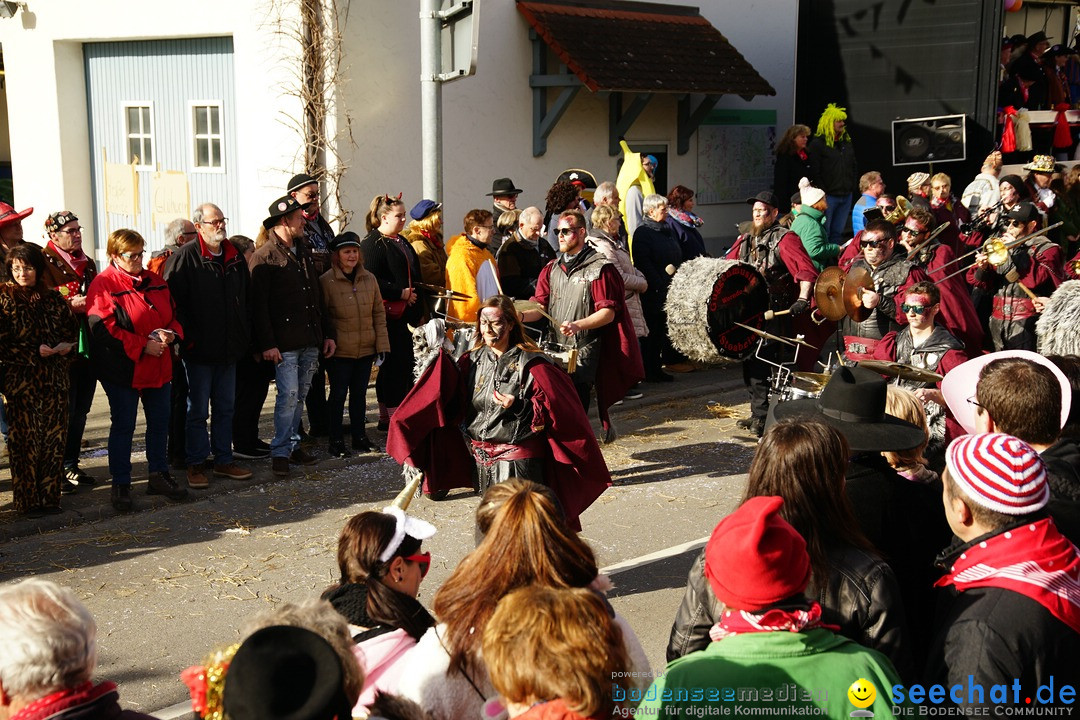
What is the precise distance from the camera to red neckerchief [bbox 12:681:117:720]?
8.58 ft

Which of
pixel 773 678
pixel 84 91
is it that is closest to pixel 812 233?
pixel 773 678

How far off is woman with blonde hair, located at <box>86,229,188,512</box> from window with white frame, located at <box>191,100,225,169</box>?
5.81 meters

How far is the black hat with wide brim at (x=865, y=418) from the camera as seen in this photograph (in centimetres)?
407

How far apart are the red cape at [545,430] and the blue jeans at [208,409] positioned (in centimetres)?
234

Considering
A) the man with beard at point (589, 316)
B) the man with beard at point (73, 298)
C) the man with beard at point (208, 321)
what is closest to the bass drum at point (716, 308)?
the man with beard at point (589, 316)

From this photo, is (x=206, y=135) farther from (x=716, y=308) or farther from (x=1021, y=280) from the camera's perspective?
(x=1021, y=280)

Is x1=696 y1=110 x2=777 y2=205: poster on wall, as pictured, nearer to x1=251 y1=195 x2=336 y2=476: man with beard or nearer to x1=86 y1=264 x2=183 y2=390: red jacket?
x1=251 y1=195 x2=336 y2=476: man with beard

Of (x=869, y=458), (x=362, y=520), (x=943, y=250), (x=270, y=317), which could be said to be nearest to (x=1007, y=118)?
(x=943, y=250)

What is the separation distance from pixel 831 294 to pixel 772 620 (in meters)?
6.46

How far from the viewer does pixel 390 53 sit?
12.4m

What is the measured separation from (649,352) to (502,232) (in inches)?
81.3

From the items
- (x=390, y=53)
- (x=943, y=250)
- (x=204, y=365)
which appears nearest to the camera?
(x=204, y=365)

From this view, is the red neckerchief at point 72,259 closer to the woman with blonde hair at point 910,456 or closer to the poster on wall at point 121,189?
the poster on wall at point 121,189

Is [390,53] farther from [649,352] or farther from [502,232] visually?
[649,352]
